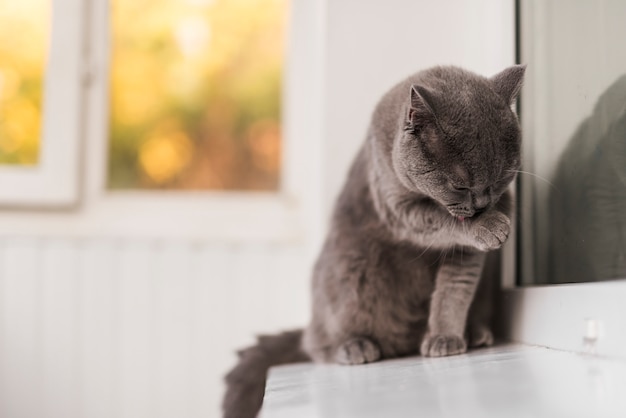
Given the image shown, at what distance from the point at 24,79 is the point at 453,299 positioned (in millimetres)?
1749

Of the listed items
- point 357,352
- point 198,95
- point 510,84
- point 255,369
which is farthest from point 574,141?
point 198,95

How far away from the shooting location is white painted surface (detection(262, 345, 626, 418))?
2.50ft

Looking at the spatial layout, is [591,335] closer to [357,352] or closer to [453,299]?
[453,299]

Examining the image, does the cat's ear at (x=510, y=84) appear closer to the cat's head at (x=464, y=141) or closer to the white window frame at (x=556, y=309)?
the cat's head at (x=464, y=141)

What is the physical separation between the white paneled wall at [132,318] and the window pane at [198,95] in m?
0.37

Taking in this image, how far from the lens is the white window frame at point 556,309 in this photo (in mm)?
1009

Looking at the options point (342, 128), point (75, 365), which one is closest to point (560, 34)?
point (342, 128)

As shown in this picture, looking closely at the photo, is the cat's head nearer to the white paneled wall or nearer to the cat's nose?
the cat's nose

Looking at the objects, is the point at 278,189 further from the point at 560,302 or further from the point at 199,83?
the point at 560,302

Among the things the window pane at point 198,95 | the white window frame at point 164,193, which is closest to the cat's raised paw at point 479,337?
the white window frame at point 164,193

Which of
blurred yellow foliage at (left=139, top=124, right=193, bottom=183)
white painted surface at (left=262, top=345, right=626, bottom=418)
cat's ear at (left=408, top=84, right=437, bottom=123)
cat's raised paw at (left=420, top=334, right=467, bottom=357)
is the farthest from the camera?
blurred yellow foliage at (left=139, top=124, right=193, bottom=183)

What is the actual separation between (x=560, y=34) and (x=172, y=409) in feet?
5.06

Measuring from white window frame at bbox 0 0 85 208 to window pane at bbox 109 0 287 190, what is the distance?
167 millimetres

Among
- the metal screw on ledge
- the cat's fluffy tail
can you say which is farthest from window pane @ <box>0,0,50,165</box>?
the metal screw on ledge
